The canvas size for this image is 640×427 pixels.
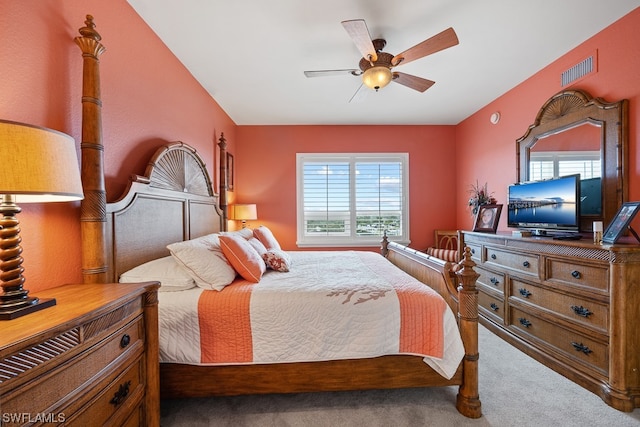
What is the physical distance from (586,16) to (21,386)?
12.1ft

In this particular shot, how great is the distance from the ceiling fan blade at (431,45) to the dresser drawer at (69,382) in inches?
96.2

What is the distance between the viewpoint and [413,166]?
446cm

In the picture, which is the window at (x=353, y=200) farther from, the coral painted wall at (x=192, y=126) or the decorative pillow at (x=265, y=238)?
the decorative pillow at (x=265, y=238)

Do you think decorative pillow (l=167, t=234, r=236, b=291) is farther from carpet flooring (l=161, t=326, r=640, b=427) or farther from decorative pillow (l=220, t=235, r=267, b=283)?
carpet flooring (l=161, t=326, r=640, b=427)

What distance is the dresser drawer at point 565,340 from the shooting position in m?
1.80

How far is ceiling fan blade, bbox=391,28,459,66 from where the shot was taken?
177cm

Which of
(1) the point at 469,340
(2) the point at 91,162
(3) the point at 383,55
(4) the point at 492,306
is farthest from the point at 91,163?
(4) the point at 492,306

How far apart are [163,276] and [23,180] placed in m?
0.97

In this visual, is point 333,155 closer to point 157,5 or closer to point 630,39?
point 157,5

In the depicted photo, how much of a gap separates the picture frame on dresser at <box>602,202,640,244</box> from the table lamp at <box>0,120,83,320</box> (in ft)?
9.95

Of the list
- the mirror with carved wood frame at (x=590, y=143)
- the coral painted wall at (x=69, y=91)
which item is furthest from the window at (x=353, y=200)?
the coral painted wall at (x=69, y=91)

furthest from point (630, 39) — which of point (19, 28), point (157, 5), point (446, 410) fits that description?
point (19, 28)

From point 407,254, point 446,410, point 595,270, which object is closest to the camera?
point 446,410

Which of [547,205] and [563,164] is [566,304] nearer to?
[547,205]
